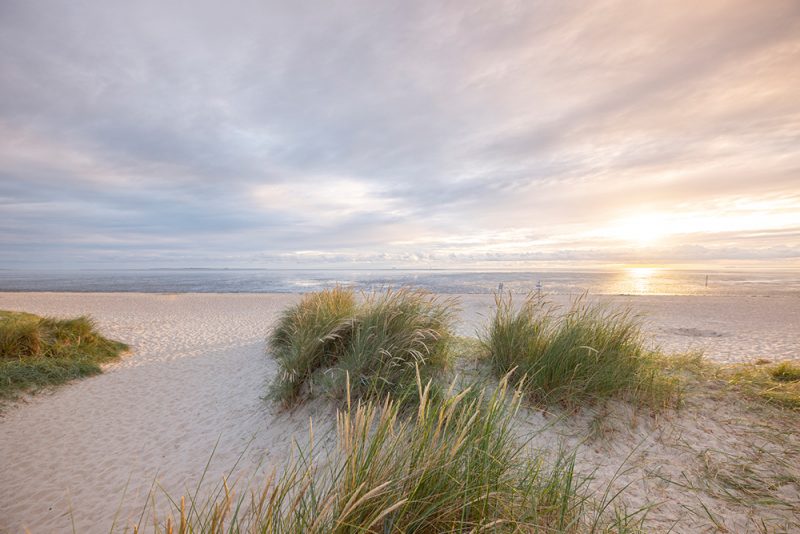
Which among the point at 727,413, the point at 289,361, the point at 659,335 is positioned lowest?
the point at 659,335

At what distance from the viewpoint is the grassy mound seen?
15.7ft

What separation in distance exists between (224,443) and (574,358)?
208 inches

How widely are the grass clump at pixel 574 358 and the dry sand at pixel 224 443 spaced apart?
30 centimetres

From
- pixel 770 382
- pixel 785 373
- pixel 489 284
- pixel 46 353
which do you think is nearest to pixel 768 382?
pixel 770 382

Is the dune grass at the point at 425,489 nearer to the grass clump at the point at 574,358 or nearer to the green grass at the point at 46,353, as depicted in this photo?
the grass clump at the point at 574,358

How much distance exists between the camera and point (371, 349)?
16.9ft

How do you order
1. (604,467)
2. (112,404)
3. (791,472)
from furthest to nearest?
(112,404) → (604,467) → (791,472)

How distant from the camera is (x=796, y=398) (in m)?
4.38

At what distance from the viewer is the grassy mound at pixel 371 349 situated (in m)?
4.77

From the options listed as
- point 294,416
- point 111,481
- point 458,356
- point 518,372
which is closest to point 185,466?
point 111,481

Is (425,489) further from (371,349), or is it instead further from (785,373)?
(785,373)

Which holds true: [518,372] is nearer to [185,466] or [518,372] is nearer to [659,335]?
[185,466]

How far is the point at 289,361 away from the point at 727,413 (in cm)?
617

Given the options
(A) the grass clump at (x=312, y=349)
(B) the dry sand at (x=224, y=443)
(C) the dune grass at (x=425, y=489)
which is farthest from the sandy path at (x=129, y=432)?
(C) the dune grass at (x=425, y=489)
